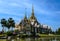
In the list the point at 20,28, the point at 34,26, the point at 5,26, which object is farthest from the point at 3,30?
the point at 34,26

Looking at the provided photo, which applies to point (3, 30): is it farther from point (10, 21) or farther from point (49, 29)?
point (49, 29)

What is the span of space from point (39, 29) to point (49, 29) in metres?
14.1

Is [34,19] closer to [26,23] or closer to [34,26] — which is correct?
[34,26]

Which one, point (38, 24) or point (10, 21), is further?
point (38, 24)

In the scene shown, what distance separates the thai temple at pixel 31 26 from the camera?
12794 cm

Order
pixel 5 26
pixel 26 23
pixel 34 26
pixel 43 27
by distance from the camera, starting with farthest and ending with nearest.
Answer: pixel 43 27 → pixel 34 26 → pixel 26 23 → pixel 5 26

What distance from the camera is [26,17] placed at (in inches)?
5472

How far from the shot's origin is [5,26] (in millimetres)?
103688

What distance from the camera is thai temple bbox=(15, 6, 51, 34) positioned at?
127938 mm

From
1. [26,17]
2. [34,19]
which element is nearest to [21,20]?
[26,17]

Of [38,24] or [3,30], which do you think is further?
[38,24]

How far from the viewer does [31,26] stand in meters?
133

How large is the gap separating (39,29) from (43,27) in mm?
8401

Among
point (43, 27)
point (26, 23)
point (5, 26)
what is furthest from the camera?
point (43, 27)
